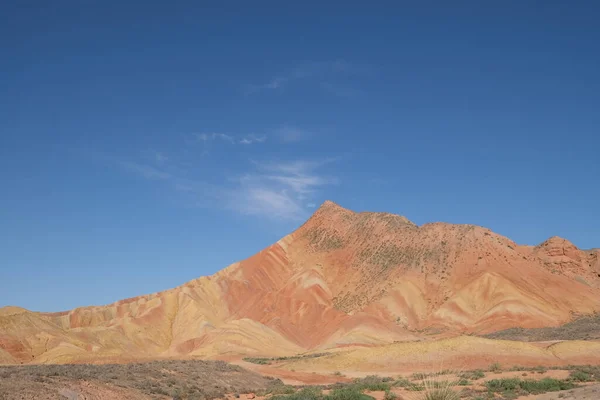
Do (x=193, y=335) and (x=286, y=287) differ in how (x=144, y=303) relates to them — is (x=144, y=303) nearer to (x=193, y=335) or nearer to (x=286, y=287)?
(x=193, y=335)

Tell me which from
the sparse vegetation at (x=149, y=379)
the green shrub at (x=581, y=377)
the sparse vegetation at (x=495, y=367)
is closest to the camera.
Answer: the sparse vegetation at (x=149, y=379)

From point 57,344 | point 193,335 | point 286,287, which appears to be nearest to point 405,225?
point 286,287

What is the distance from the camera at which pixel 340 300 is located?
9100cm

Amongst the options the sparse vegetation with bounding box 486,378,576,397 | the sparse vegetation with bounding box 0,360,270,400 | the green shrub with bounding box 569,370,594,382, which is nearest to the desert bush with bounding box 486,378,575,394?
the sparse vegetation with bounding box 486,378,576,397

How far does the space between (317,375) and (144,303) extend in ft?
189

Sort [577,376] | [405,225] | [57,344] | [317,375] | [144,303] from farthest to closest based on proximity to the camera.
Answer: [405,225] → [144,303] → [57,344] → [317,375] → [577,376]

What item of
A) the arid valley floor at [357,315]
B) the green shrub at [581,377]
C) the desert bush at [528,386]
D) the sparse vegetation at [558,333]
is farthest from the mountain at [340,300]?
the desert bush at [528,386]

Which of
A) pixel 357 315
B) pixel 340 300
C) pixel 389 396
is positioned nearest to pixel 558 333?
pixel 357 315

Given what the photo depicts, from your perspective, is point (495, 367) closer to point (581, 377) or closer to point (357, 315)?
point (581, 377)

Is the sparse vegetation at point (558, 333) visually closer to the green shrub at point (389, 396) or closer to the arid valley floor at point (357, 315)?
the arid valley floor at point (357, 315)

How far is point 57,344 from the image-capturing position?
67062 millimetres

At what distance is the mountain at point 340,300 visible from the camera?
7269 centimetres

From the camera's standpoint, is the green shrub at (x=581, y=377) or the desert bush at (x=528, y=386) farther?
the green shrub at (x=581, y=377)

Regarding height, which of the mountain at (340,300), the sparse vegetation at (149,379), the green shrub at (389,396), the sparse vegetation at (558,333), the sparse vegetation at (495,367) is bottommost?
the green shrub at (389,396)
